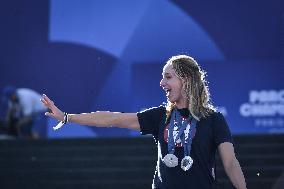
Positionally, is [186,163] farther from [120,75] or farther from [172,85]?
[120,75]

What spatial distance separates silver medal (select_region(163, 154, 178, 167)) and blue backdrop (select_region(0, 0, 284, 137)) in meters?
5.00

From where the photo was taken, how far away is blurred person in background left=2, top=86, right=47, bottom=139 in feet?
31.4

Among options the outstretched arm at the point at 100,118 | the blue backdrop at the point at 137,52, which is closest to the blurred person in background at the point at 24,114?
the blue backdrop at the point at 137,52

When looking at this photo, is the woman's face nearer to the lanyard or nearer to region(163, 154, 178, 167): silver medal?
the lanyard

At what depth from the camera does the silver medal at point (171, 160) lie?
3.95m

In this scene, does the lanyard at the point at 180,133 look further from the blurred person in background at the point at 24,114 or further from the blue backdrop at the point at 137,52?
the blurred person in background at the point at 24,114

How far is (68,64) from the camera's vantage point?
31.3ft

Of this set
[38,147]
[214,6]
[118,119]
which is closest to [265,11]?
[214,6]

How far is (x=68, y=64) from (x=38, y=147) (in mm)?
1365

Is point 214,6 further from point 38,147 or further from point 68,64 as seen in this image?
point 38,147

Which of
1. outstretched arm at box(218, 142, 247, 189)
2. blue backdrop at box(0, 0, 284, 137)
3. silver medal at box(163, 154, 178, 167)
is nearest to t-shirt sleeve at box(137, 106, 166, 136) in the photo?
silver medal at box(163, 154, 178, 167)

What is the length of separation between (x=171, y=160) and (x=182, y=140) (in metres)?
0.15

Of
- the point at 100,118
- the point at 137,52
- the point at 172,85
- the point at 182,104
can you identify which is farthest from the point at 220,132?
the point at 137,52

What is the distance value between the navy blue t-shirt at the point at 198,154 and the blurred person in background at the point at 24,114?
5623mm
